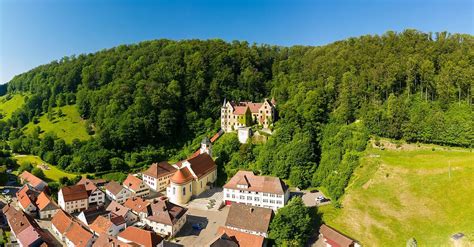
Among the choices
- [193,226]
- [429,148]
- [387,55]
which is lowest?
[193,226]

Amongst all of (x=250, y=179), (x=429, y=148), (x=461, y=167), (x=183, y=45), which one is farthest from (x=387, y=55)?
(x=183, y=45)

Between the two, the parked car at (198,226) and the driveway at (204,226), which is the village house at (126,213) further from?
the parked car at (198,226)

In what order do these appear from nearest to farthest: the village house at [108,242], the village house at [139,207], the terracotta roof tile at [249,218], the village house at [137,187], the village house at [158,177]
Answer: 1. the village house at [108,242]
2. the terracotta roof tile at [249,218]
3. the village house at [139,207]
4. the village house at [137,187]
5. the village house at [158,177]

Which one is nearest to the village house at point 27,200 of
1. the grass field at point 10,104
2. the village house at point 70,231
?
the village house at point 70,231

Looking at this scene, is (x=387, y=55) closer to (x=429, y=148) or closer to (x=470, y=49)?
(x=470, y=49)

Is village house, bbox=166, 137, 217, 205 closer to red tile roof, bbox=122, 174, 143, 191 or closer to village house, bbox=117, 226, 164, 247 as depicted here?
red tile roof, bbox=122, 174, 143, 191

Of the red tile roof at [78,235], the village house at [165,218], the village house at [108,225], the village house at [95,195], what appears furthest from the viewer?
the village house at [95,195]

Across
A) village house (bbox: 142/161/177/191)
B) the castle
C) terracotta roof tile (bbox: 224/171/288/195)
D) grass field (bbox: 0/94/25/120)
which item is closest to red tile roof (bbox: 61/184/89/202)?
village house (bbox: 142/161/177/191)
